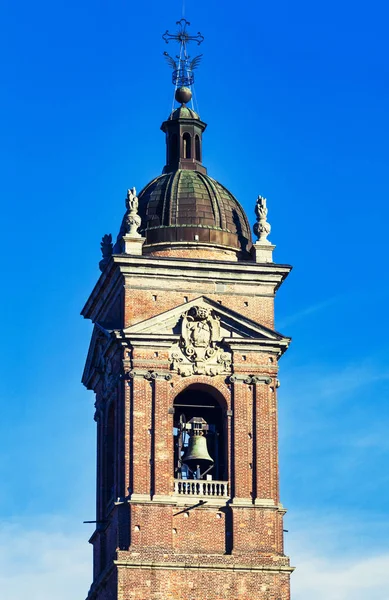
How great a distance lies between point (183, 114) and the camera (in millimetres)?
96938

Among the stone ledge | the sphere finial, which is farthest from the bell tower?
the sphere finial

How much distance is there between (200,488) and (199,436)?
7.19 ft

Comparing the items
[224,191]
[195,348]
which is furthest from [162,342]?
[224,191]

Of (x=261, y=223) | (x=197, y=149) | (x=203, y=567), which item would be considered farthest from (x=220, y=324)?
(x=203, y=567)

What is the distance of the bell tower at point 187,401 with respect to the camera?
88500 mm

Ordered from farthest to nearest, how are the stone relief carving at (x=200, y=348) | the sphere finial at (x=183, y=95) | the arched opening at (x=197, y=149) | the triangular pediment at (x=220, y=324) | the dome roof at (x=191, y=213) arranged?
the sphere finial at (x=183, y=95) → the arched opening at (x=197, y=149) → the dome roof at (x=191, y=213) → the triangular pediment at (x=220, y=324) → the stone relief carving at (x=200, y=348)

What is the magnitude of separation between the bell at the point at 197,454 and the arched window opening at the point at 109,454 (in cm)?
331

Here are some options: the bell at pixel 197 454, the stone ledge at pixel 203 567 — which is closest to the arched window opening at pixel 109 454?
the bell at pixel 197 454

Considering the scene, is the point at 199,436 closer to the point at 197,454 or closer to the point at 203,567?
the point at 197,454

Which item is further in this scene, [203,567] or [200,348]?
[200,348]

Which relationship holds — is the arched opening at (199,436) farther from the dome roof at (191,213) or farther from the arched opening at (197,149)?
the arched opening at (197,149)

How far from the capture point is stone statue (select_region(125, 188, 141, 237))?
304 feet

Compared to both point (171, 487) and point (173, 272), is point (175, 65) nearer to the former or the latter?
point (173, 272)

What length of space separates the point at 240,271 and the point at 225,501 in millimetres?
8815
